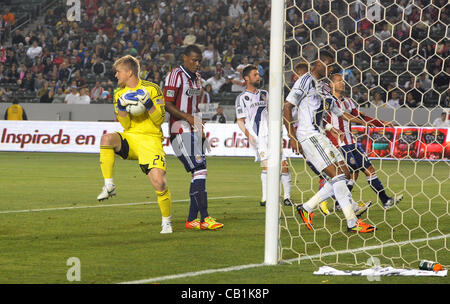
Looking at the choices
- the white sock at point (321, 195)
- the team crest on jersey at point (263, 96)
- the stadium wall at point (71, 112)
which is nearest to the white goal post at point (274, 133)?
the white sock at point (321, 195)

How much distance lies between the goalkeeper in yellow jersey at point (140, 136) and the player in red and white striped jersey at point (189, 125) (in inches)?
12.3

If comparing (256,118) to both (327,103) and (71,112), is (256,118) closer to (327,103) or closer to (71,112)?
(327,103)

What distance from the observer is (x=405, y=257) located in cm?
681

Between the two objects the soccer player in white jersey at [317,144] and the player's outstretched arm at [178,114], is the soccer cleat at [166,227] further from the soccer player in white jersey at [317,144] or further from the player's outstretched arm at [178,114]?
the soccer player in white jersey at [317,144]

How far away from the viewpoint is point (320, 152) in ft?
27.9

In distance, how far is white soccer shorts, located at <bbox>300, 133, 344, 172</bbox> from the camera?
27.8 ft

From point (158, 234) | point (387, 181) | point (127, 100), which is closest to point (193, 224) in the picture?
point (158, 234)

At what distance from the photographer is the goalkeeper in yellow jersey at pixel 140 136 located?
8125 millimetres

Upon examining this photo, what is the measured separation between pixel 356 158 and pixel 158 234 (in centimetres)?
370

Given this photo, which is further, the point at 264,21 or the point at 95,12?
the point at 95,12

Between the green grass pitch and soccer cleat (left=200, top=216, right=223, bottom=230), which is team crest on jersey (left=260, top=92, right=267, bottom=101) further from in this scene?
soccer cleat (left=200, top=216, right=223, bottom=230)
